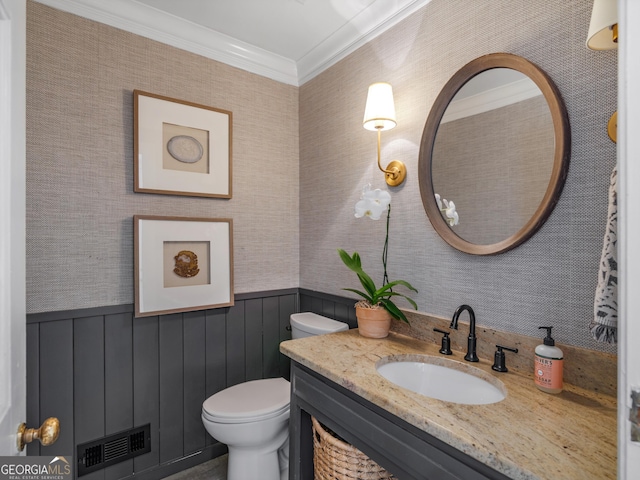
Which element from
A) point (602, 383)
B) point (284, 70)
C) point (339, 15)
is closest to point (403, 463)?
point (602, 383)

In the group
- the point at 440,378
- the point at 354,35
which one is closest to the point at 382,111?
the point at 354,35

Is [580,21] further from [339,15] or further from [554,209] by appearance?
[339,15]

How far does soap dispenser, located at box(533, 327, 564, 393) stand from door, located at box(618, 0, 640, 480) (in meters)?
0.60

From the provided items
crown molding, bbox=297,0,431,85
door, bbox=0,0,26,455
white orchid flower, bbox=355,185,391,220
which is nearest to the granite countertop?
white orchid flower, bbox=355,185,391,220

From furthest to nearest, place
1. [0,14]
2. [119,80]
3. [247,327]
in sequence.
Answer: [247,327]
[119,80]
[0,14]

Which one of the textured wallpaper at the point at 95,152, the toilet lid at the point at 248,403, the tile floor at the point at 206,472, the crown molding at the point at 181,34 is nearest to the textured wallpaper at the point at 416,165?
the crown molding at the point at 181,34

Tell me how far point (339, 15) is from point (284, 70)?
59 cm

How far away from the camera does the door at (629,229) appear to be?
0.46 metres

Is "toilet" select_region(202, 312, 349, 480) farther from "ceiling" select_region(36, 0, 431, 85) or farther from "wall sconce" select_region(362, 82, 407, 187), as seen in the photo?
"ceiling" select_region(36, 0, 431, 85)

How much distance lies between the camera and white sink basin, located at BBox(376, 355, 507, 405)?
116 cm

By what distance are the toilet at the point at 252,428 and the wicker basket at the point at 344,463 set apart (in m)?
0.43

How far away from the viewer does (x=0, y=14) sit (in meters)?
0.62

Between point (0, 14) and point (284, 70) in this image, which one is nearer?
point (0, 14)

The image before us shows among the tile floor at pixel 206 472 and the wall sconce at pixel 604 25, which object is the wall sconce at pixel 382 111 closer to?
the wall sconce at pixel 604 25
